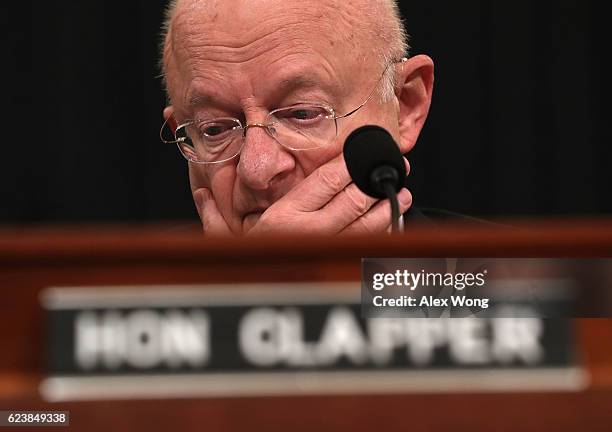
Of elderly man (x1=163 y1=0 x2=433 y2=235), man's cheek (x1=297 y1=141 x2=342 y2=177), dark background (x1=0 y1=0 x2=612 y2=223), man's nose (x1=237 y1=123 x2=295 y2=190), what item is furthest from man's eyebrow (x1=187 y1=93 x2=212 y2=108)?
dark background (x1=0 y1=0 x2=612 y2=223)

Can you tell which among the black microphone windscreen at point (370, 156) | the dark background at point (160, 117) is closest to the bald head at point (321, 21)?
the black microphone windscreen at point (370, 156)

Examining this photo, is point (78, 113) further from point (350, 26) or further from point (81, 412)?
point (81, 412)

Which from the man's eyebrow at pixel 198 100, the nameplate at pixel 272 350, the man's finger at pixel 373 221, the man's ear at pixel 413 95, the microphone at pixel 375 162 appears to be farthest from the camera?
the man's ear at pixel 413 95

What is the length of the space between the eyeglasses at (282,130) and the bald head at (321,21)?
3.6 inches

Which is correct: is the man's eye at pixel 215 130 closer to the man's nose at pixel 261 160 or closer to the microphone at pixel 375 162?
the man's nose at pixel 261 160

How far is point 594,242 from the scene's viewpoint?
0.92 metres

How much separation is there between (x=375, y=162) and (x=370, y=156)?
0.01 m

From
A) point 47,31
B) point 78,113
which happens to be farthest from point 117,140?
point 47,31

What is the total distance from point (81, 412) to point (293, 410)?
0.18 meters

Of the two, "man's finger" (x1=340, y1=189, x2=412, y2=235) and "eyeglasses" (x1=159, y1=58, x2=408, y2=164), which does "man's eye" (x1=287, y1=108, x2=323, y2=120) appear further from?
"man's finger" (x1=340, y1=189, x2=412, y2=235)

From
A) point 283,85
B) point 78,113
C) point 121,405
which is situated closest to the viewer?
point 121,405

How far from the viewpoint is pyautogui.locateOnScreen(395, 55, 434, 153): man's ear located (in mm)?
2146

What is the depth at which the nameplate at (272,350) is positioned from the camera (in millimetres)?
876

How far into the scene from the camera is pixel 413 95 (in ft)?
7.11
